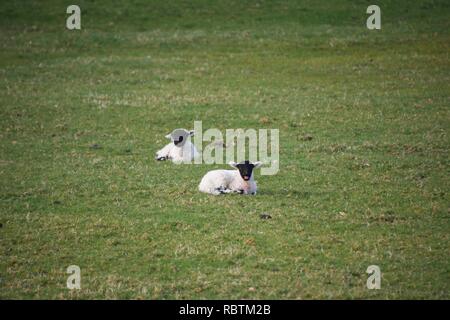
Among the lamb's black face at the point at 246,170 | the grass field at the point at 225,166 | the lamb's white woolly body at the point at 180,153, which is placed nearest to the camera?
the grass field at the point at 225,166

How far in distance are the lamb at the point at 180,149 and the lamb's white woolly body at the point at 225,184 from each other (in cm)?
403

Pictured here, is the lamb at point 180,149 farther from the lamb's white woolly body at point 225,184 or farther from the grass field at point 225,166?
the lamb's white woolly body at point 225,184

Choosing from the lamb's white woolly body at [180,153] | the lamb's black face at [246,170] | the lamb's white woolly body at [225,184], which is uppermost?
the lamb's white woolly body at [180,153]

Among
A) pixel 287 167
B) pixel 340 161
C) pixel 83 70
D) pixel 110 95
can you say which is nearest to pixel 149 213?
pixel 287 167

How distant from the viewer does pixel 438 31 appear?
46781mm

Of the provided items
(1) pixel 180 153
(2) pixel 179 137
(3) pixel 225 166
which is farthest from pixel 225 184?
(1) pixel 180 153

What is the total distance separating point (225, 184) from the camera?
67.2ft

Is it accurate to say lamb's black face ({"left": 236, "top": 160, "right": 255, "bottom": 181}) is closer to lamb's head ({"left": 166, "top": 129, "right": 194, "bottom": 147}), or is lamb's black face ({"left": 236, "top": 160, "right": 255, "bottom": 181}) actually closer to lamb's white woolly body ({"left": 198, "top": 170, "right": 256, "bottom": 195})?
lamb's white woolly body ({"left": 198, "top": 170, "right": 256, "bottom": 195})

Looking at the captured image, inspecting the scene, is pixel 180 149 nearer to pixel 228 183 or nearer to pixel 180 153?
pixel 180 153

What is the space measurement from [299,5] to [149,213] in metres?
38.4

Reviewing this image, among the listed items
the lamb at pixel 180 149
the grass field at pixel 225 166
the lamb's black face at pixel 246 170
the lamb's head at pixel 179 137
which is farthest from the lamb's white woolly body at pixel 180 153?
the lamb's black face at pixel 246 170

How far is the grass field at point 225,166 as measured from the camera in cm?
1495

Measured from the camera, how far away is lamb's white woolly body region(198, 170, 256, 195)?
20.3m
